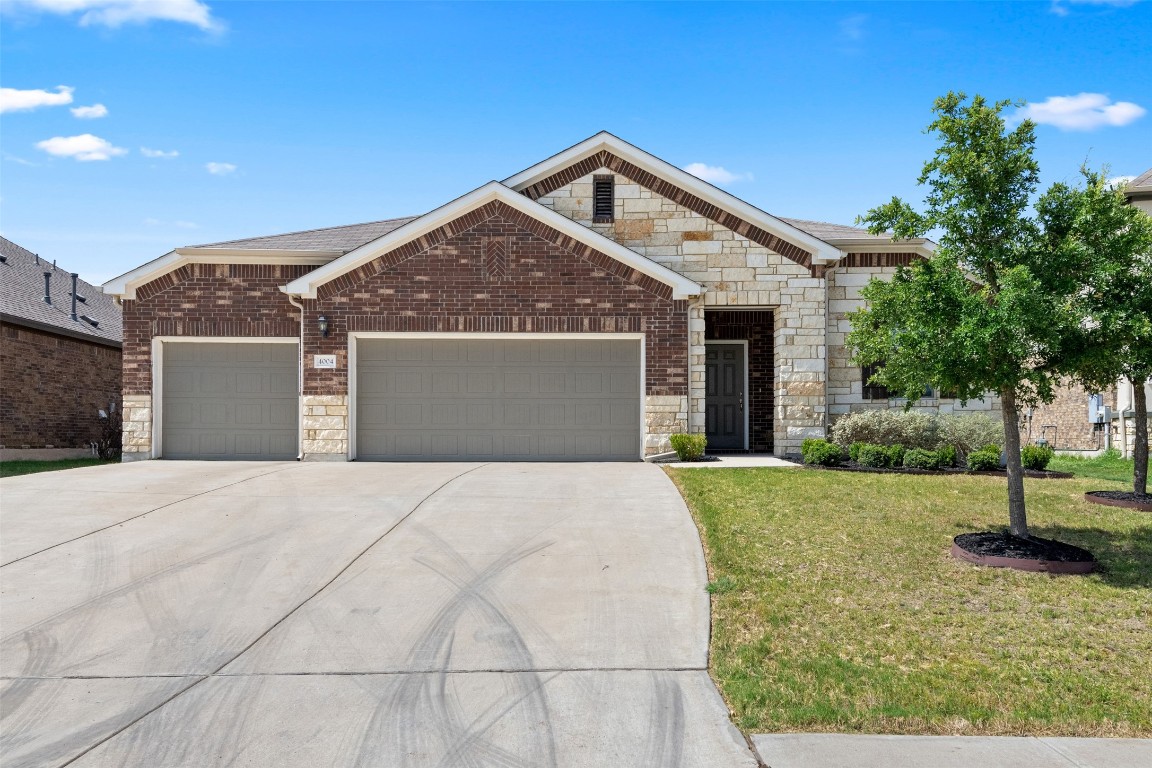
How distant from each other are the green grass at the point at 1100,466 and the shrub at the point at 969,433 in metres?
1.52

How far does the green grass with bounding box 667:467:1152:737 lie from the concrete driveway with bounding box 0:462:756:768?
0.44 metres

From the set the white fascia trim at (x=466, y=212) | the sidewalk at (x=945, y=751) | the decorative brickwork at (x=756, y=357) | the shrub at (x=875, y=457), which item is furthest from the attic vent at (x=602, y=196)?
the sidewalk at (x=945, y=751)

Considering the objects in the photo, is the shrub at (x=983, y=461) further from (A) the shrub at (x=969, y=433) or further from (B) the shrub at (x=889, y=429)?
(B) the shrub at (x=889, y=429)

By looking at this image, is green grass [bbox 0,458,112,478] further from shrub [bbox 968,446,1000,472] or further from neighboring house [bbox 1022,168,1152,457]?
neighboring house [bbox 1022,168,1152,457]

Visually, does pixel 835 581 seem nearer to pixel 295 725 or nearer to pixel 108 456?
pixel 295 725

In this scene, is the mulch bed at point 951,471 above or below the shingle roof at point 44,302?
below

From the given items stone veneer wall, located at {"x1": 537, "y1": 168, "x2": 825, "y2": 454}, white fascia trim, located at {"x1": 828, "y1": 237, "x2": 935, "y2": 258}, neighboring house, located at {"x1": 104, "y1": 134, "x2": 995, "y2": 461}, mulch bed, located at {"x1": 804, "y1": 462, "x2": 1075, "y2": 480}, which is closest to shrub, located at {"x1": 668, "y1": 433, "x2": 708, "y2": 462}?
neighboring house, located at {"x1": 104, "y1": 134, "x2": 995, "y2": 461}

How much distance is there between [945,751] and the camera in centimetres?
426

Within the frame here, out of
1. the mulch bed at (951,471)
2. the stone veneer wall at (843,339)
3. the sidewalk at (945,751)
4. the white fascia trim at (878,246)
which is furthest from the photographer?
the stone veneer wall at (843,339)

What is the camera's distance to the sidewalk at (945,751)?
412cm

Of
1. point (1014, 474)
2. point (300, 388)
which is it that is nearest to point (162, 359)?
point (300, 388)

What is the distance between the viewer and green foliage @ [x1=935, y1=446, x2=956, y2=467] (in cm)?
1322

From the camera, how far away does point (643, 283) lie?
14695mm

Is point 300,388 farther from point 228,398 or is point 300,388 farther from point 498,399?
point 498,399
